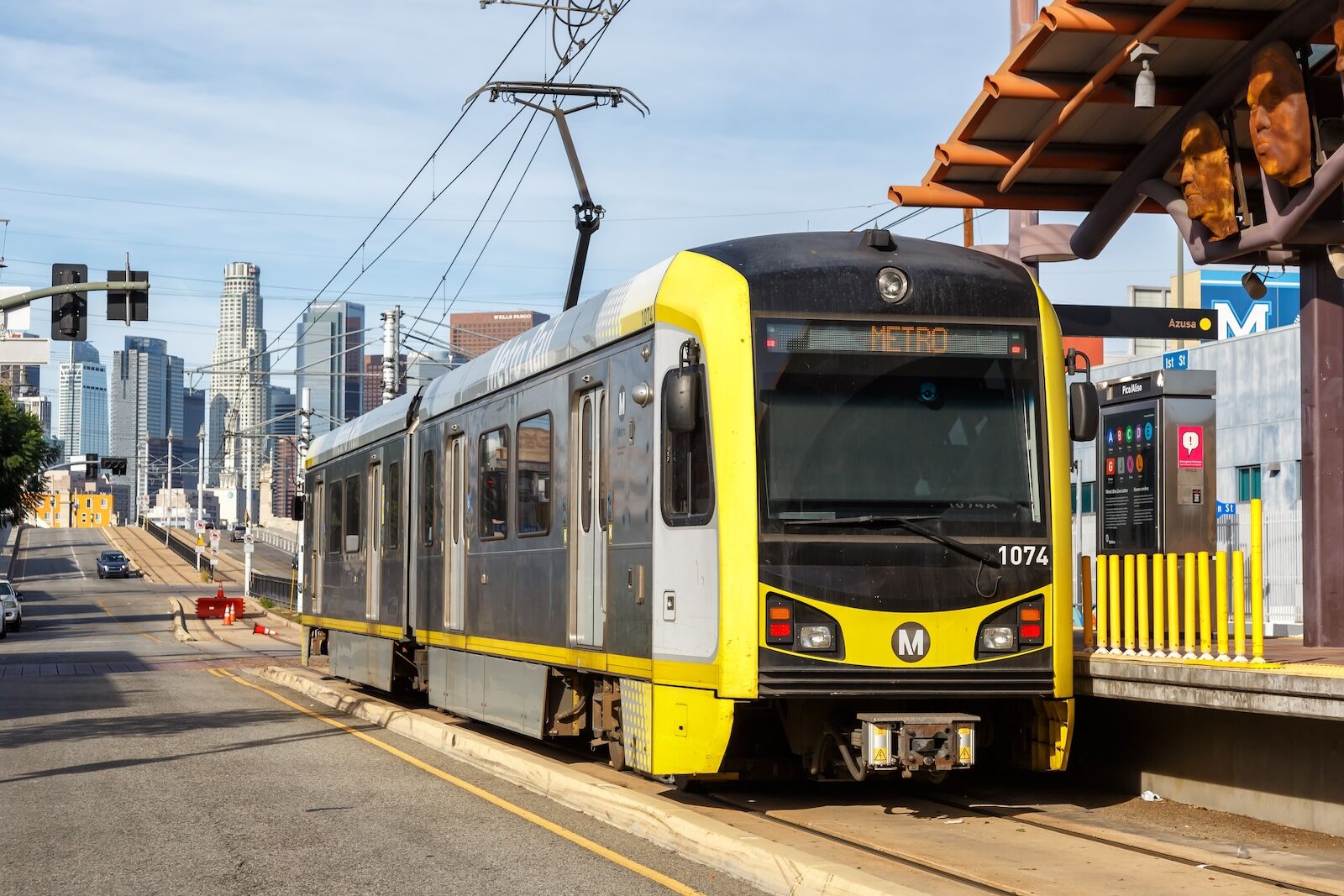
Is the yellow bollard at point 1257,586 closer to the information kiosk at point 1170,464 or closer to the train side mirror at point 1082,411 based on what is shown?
the train side mirror at point 1082,411

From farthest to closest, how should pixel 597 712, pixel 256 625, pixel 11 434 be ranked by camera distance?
pixel 11 434
pixel 256 625
pixel 597 712

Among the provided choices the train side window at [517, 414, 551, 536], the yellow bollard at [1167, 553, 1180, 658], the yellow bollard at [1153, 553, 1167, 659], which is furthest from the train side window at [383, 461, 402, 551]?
the yellow bollard at [1167, 553, 1180, 658]

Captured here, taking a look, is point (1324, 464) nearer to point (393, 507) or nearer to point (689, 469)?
point (689, 469)

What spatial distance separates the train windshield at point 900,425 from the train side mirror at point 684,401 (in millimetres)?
397

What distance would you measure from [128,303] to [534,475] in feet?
43.8

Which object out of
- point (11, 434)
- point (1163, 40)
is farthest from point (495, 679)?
point (11, 434)

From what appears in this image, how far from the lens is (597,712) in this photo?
1270cm

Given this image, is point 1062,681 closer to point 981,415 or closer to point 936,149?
point 981,415

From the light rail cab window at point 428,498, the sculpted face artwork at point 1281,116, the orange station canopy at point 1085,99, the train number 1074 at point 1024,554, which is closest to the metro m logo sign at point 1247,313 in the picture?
the light rail cab window at point 428,498

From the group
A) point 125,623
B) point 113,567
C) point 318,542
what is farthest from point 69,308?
point 113,567

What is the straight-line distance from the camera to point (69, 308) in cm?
2466

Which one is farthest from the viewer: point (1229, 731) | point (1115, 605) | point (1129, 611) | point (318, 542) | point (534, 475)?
point (318, 542)

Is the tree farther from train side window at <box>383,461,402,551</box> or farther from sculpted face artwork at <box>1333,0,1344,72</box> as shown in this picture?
sculpted face artwork at <box>1333,0,1344,72</box>

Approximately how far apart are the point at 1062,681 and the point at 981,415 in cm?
170
